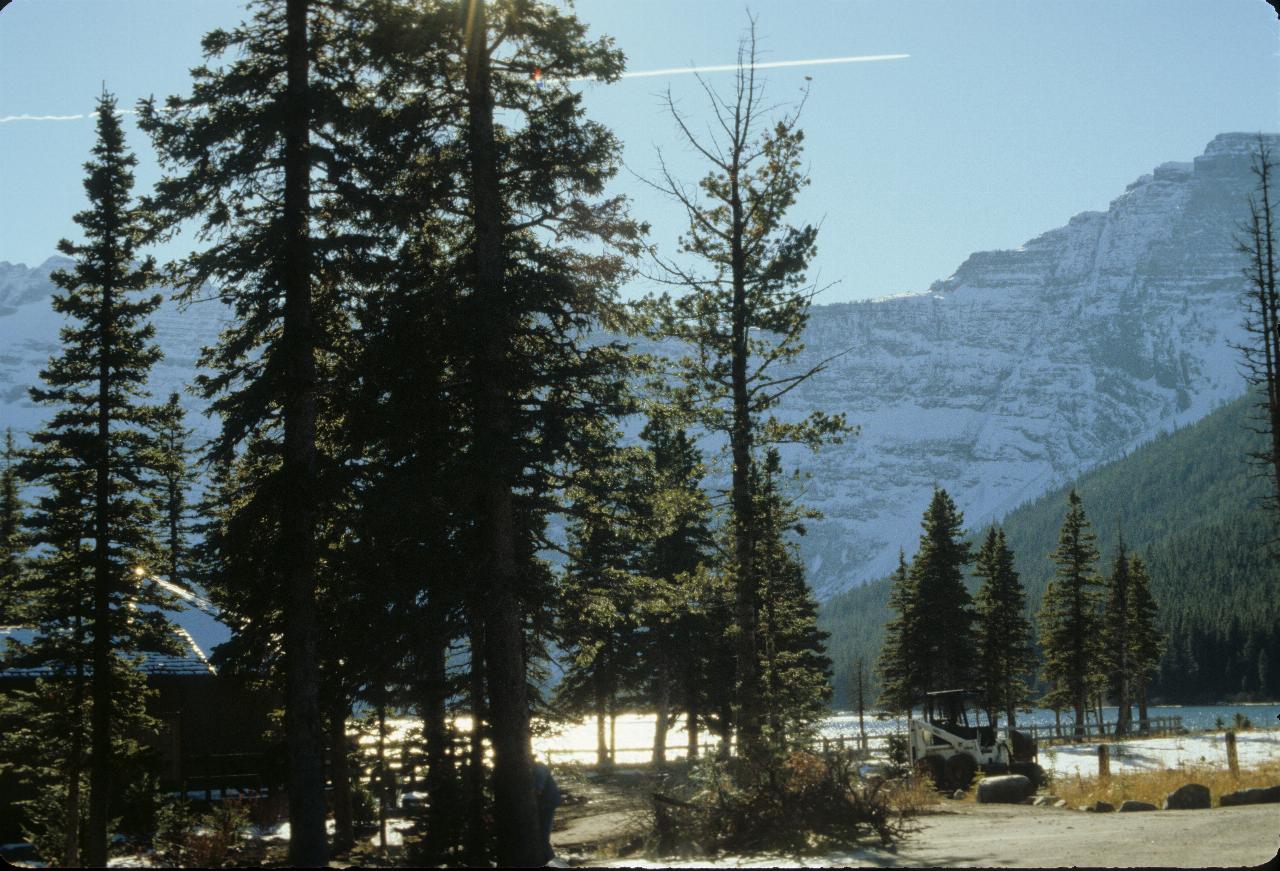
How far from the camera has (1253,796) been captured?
2022cm

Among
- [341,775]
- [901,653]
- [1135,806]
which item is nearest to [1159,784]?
[1135,806]

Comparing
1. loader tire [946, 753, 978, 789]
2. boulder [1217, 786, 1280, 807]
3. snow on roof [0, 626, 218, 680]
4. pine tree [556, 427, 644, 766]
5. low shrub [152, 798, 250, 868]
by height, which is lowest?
loader tire [946, 753, 978, 789]

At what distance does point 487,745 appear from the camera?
18.9 metres

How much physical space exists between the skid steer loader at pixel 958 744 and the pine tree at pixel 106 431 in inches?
872

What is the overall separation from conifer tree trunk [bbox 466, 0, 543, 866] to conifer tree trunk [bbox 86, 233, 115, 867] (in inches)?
416

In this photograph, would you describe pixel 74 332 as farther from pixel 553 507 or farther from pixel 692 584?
pixel 692 584

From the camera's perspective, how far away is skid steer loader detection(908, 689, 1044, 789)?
34312 millimetres

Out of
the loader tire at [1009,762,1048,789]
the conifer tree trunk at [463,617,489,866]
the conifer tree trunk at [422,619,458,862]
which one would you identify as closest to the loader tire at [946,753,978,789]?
the loader tire at [1009,762,1048,789]

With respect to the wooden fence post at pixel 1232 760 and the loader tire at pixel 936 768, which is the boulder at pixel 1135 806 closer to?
the wooden fence post at pixel 1232 760

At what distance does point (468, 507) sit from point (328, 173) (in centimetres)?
574

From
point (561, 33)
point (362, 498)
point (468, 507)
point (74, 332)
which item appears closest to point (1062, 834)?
point (468, 507)

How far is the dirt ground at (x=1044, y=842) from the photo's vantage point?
546 inches

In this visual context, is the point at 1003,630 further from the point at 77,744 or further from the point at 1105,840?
the point at 77,744

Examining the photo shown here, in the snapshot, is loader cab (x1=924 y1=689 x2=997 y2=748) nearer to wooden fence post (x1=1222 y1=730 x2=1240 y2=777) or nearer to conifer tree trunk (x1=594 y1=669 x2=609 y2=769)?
wooden fence post (x1=1222 y1=730 x2=1240 y2=777)
